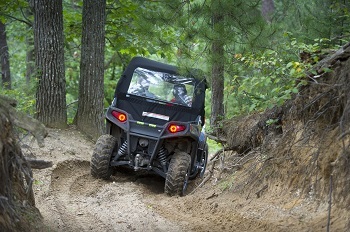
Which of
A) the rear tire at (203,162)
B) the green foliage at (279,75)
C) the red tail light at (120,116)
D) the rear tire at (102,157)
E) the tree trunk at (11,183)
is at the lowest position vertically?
the rear tire at (203,162)

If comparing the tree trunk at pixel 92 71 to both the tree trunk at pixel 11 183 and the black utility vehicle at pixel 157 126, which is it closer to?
the black utility vehicle at pixel 157 126

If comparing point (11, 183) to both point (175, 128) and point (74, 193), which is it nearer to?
point (74, 193)

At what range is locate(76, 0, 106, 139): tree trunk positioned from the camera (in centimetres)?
1384

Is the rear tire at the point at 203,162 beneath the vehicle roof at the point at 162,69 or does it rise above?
beneath

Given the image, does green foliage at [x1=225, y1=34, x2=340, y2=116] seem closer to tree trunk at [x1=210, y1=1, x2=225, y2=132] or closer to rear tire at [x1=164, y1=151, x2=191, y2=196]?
tree trunk at [x1=210, y1=1, x2=225, y2=132]

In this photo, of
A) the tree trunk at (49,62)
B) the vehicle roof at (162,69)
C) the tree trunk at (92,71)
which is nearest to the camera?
the vehicle roof at (162,69)

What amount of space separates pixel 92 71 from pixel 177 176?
520cm

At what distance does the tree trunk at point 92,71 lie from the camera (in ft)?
45.4

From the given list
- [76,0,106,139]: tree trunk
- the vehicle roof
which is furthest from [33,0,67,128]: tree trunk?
the vehicle roof

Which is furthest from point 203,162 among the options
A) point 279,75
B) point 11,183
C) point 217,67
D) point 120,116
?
point 11,183

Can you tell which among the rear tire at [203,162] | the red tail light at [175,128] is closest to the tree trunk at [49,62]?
the rear tire at [203,162]

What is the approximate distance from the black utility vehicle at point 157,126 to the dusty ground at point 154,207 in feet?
1.32

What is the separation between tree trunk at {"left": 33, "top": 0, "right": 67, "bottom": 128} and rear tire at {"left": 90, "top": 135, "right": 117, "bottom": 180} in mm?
3701

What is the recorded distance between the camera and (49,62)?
13.3 meters
